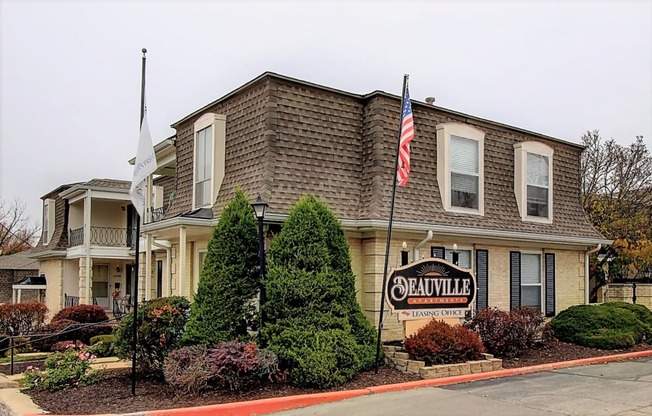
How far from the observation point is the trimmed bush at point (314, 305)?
9891 millimetres

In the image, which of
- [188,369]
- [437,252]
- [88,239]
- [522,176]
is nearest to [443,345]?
[437,252]

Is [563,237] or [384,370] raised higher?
[563,237]

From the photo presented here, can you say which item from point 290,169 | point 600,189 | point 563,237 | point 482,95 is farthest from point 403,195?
point 600,189

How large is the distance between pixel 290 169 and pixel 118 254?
628 inches

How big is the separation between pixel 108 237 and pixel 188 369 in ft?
60.9

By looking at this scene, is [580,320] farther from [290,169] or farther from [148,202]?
[148,202]

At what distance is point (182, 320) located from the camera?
1077 centimetres

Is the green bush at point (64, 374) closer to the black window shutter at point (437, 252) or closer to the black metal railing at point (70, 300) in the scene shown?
the black window shutter at point (437, 252)

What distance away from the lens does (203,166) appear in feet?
46.4

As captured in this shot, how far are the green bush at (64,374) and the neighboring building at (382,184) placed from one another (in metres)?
2.78

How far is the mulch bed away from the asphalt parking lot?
0.67m

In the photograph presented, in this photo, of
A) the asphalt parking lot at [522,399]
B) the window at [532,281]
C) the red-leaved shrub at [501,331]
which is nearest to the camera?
the asphalt parking lot at [522,399]

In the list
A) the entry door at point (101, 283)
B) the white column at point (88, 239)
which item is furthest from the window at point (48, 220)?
the white column at point (88, 239)

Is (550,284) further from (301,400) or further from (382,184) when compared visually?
(301,400)
